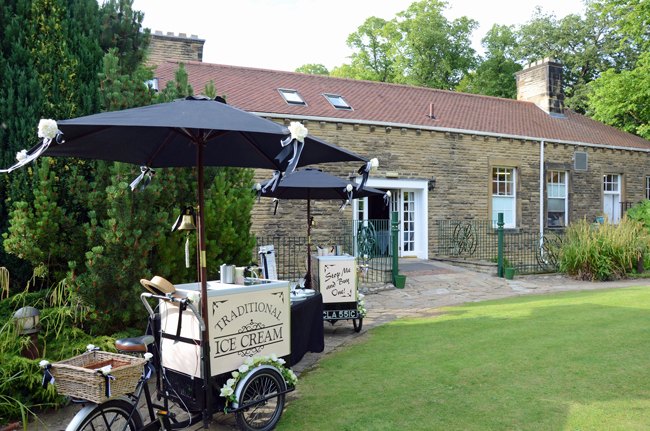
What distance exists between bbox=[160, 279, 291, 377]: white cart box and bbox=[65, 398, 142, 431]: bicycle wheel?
1.87ft

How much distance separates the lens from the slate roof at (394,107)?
15023 millimetres

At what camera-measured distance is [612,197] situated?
2078cm

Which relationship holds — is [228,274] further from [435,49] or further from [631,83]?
[435,49]

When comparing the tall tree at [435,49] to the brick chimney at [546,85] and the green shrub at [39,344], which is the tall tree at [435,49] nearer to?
the brick chimney at [546,85]

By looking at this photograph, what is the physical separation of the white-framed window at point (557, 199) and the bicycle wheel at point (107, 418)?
1804 cm

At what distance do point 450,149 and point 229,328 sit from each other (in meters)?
13.9

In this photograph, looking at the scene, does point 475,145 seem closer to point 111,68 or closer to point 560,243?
point 560,243

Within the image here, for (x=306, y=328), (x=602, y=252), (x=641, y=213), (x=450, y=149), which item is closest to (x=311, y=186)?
(x=306, y=328)

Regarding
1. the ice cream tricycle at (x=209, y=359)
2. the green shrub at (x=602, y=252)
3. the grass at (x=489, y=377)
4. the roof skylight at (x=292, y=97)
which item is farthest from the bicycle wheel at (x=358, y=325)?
the roof skylight at (x=292, y=97)

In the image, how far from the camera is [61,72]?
614 centimetres

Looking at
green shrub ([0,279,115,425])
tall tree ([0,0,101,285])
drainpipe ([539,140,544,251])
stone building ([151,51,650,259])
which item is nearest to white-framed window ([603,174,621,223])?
stone building ([151,51,650,259])

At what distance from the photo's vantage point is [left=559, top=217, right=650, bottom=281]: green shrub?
1320 centimetres

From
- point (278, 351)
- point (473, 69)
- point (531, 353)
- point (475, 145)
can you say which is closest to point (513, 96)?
point (473, 69)

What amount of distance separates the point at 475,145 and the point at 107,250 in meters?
14.2
